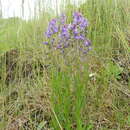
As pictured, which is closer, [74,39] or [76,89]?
[76,89]

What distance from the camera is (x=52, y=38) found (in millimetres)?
1606

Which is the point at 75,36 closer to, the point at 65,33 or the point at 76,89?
the point at 65,33

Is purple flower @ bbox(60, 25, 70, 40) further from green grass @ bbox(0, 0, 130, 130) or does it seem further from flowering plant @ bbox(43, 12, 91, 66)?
green grass @ bbox(0, 0, 130, 130)

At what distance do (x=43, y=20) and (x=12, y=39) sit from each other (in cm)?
85

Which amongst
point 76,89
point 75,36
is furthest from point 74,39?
point 76,89

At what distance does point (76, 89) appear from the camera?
1383 mm

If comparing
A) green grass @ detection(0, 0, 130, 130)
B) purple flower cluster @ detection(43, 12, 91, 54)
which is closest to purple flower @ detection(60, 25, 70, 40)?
purple flower cluster @ detection(43, 12, 91, 54)

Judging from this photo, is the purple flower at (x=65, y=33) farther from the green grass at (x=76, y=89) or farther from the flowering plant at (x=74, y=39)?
the green grass at (x=76, y=89)

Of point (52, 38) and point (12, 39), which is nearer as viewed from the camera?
point (52, 38)

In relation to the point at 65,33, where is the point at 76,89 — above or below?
below

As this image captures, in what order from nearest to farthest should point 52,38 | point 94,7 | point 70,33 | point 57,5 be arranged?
point 70,33 < point 52,38 < point 57,5 < point 94,7

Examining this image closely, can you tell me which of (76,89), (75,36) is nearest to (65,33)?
(75,36)

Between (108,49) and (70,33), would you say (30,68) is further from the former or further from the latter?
(70,33)

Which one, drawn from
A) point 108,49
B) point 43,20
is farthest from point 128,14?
point 43,20
